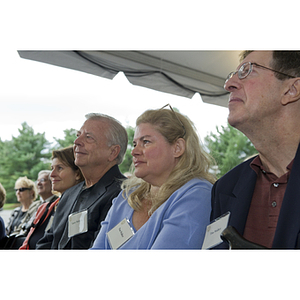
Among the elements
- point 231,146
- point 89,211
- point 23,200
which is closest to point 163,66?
point 89,211

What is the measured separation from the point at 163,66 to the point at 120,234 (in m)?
2.22

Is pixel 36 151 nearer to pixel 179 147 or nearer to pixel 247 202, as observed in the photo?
pixel 179 147

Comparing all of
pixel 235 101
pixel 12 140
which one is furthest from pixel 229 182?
pixel 12 140

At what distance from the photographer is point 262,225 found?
1.21 metres

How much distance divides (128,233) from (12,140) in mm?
26004

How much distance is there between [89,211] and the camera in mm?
2035

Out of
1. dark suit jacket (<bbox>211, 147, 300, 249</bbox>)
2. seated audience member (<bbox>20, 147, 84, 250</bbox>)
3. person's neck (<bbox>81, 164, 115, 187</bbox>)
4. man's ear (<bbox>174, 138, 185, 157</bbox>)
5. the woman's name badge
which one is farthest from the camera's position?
seated audience member (<bbox>20, 147, 84, 250</bbox>)

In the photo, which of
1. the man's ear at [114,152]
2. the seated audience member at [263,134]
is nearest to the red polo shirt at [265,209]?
the seated audience member at [263,134]

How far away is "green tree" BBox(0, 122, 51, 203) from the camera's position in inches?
863

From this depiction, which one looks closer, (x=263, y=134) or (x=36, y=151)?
(x=263, y=134)

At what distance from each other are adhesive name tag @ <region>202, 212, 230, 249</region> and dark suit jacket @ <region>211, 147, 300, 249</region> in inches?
1.2

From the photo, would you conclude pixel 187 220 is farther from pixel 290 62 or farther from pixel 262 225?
pixel 290 62

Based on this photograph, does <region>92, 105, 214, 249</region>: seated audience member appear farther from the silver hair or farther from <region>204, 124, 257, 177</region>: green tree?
<region>204, 124, 257, 177</region>: green tree

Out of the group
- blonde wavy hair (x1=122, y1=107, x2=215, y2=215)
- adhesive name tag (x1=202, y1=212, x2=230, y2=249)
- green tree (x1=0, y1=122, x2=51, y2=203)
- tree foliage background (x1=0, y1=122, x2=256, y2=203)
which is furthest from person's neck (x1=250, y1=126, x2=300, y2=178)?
green tree (x1=0, y1=122, x2=51, y2=203)
